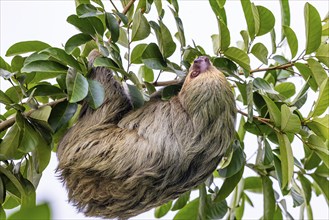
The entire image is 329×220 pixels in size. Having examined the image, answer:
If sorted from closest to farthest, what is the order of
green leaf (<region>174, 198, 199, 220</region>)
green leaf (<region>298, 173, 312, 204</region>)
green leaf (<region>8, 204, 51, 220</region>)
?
green leaf (<region>8, 204, 51, 220</region>) → green leaf (<region>298, 173, 312, 204</region>) → green leaf (<region>174, 198, 199, 220</region>)

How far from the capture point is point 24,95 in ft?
6.68

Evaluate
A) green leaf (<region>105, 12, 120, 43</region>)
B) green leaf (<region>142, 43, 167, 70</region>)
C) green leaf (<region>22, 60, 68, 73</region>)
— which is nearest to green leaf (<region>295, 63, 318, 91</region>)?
green leaf (<region>142, 43, 167, 70</region>)

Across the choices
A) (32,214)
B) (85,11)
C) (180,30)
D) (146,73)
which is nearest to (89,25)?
(85,11)

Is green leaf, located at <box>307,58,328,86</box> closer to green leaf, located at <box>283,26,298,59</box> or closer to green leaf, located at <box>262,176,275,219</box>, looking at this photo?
green leaf, located at <box>283,26,298,59</box>

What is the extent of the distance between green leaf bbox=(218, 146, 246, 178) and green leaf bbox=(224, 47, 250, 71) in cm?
44

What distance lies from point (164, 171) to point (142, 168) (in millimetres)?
101

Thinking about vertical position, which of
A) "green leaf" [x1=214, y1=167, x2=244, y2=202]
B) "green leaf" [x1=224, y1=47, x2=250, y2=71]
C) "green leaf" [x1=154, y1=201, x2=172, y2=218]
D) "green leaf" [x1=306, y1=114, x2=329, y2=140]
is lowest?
"green leaf" [x1=154, y1=201, x2=172, y2=218]

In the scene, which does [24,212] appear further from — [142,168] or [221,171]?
[221,171]

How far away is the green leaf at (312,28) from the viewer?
235 cm

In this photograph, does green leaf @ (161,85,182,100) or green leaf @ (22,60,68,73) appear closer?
green leaf @ (22,60,68,73)

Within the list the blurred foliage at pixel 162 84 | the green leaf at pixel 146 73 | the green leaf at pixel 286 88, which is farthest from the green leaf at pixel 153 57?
the green leaf at pixel 286 88

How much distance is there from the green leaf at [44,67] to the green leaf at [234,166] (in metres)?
0.92

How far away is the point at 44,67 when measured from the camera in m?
1.89

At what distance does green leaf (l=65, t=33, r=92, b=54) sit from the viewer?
197cm
